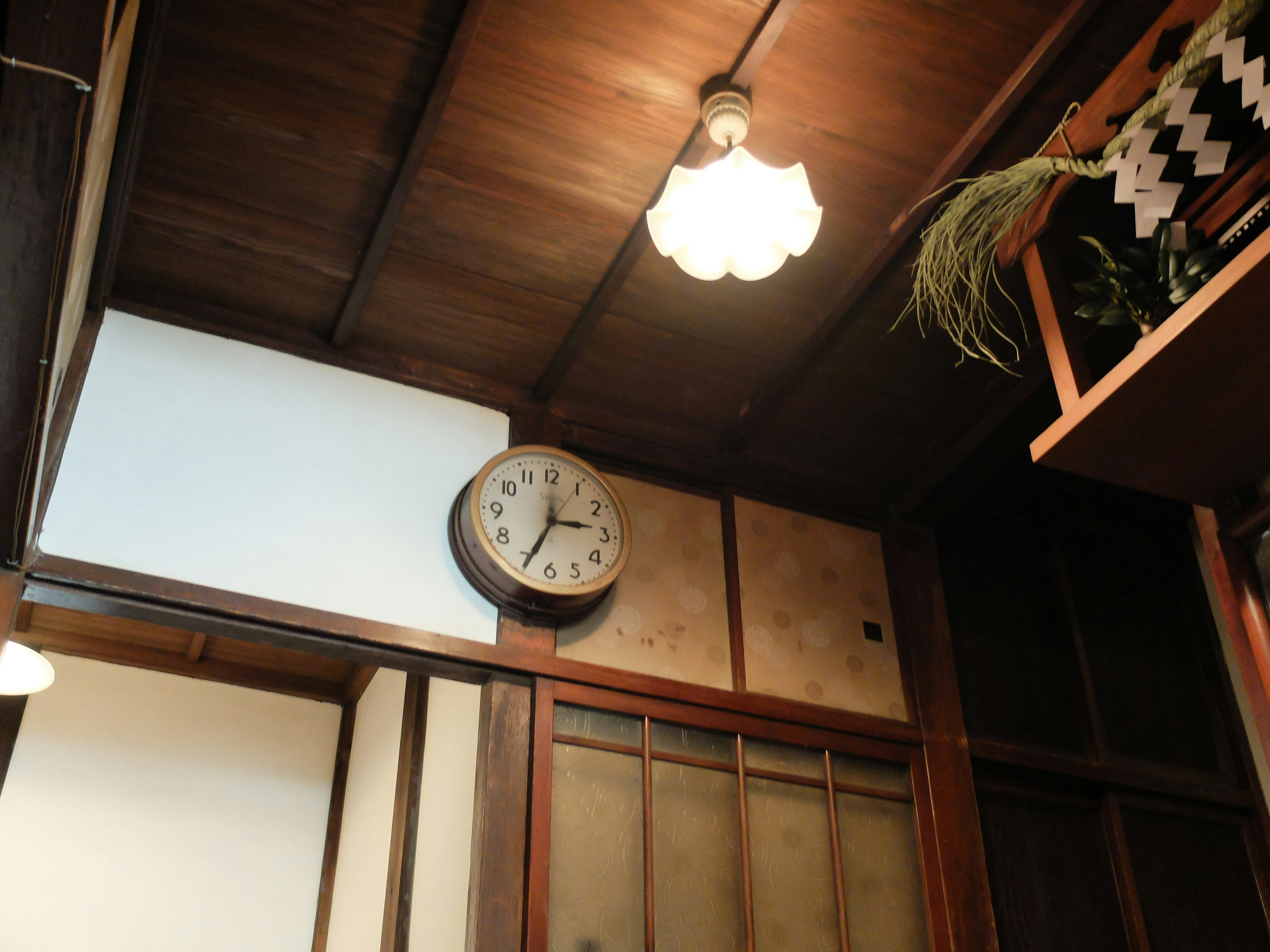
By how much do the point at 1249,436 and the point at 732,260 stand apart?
124cm

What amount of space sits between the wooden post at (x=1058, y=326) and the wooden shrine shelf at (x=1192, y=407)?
6 centimetres

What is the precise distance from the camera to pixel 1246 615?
220 centimetres

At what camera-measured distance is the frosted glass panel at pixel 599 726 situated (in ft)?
11.0

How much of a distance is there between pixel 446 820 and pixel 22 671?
141cm

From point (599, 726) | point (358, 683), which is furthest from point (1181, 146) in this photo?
point (358, 683)

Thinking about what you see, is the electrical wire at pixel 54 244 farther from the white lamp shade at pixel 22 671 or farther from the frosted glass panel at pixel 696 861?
the frosted glass panel at pixel 696 861

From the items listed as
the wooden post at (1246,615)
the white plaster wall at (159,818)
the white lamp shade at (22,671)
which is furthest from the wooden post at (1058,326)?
the white plaster wall at (159,818)

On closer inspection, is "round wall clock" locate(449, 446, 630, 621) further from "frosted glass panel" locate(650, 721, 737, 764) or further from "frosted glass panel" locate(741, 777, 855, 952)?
"frosted glass panel" locate(741, 777, 855, 952)

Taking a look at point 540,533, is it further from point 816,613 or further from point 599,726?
point 816,613

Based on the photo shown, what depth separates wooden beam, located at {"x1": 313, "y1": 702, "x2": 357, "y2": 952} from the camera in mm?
4875

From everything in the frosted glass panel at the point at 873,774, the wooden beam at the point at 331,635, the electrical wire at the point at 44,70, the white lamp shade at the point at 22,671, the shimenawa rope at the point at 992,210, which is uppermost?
the shimenawa rope at the point at 992,210

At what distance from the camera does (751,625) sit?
12.5ft

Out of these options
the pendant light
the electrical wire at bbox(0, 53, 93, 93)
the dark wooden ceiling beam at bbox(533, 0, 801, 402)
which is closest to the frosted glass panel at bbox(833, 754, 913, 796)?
the dark wooden ceiling beam at bbox(533, 0, 801, 402)

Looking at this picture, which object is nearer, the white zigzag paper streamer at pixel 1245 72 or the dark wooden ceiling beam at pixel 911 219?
the white zigzag paper streamer at pixel 1245 72
